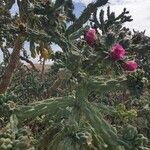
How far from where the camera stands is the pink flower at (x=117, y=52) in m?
6.25

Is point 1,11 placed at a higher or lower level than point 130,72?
higher

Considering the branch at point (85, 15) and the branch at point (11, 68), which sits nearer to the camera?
the branch at point (85, 15)

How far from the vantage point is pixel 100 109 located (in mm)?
7230

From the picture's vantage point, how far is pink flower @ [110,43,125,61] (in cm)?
625

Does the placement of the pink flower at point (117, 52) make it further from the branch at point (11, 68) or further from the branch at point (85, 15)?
the branch at point (11, 68)

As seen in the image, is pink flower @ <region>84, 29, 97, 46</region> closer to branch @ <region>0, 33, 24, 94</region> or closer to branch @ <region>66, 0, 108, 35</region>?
branch @ <region>66, 0, 108, 35</region>

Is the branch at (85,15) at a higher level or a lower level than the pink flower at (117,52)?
higher

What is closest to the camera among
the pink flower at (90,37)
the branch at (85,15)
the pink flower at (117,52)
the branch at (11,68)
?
the pink flower at (117,52)

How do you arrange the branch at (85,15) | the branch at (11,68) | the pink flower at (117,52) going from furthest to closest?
the branch at (11,68) → the branch at (85,15) → the pink flower at (117,52)

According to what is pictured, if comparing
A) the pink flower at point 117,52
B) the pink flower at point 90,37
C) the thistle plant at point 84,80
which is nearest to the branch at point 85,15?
the thistle plant at point 84,80

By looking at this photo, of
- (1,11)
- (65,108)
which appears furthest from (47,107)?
(1,11)

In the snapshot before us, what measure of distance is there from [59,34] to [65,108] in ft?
3.41

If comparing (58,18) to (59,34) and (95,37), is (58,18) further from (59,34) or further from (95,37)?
(95,37)

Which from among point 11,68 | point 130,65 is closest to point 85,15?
point 130,65
